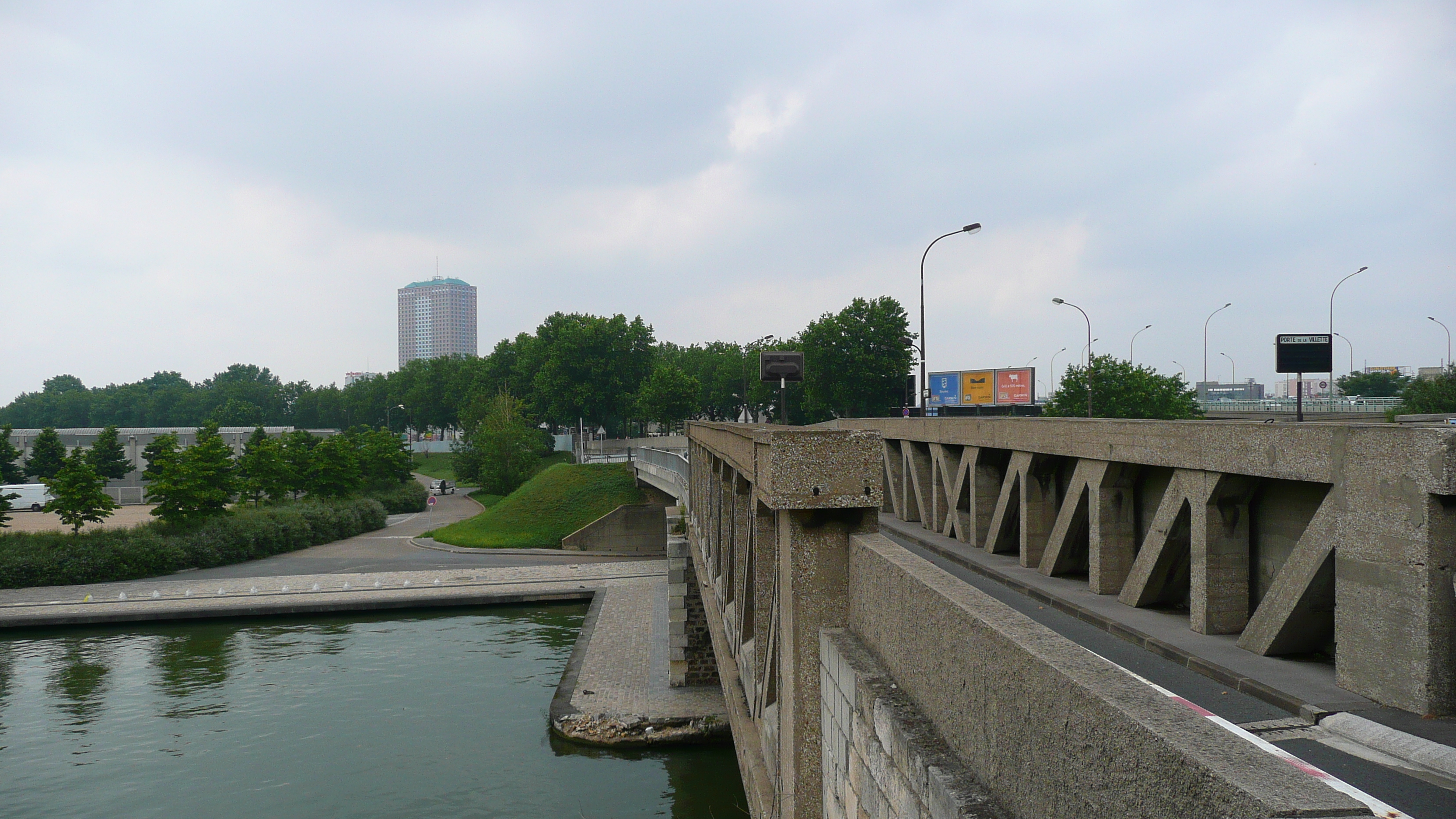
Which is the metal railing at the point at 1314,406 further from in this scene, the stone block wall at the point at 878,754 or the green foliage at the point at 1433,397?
the stone block wall at the point at 878,754

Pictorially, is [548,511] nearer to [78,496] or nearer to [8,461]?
[78,496]

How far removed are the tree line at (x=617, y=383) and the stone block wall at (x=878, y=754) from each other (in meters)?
22.0

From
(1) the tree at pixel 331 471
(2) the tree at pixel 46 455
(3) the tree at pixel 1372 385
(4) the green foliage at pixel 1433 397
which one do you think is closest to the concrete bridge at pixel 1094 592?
(4) the green foliage at pixel 1433 397

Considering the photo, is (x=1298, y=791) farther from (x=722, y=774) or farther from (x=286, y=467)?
(x=286, y=467)

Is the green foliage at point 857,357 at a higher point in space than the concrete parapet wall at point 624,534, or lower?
higher

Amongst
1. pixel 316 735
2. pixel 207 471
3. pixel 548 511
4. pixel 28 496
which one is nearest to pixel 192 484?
pixel 207 471

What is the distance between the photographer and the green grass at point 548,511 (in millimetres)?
44938

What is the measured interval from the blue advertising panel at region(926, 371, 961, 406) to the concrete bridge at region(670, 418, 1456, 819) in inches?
1805

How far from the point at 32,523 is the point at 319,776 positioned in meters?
50.3

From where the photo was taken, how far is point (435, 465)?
100938 millimetres

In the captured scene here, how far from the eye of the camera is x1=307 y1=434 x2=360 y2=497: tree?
5422 centimetres

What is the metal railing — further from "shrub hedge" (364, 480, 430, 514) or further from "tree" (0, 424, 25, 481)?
"tree" (0, 424, 25, 481)

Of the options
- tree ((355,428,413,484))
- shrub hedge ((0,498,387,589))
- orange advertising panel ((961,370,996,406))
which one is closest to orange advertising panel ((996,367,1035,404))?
orange advertising panel ((961,370,996,406))

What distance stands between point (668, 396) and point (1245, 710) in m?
58.3
